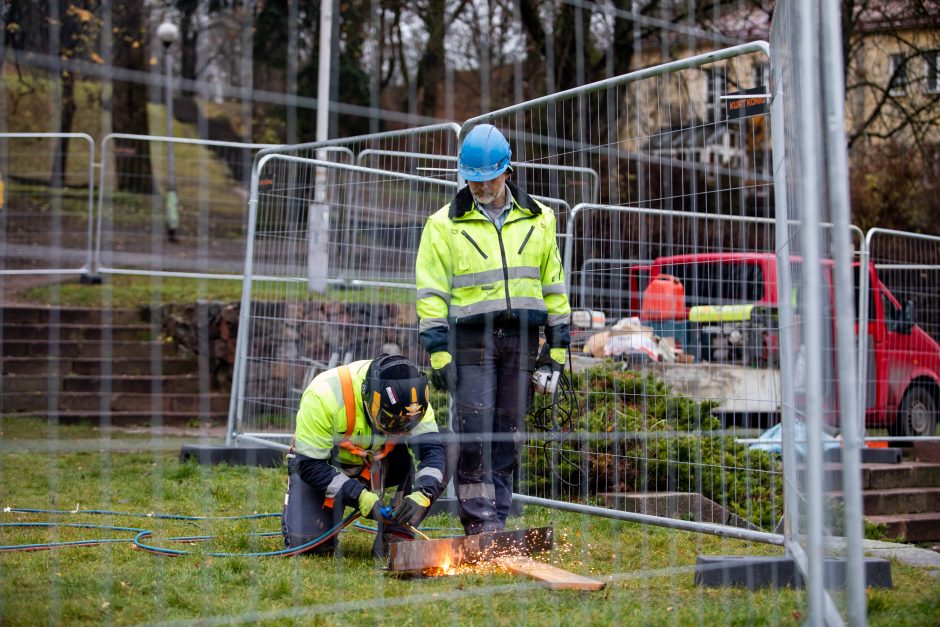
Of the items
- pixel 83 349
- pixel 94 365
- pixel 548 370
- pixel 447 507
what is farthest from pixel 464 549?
pixel 83 349

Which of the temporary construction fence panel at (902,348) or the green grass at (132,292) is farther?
the green grass at (132,292)

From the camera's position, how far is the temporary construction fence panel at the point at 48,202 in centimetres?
1238

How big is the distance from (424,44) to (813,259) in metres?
18.5

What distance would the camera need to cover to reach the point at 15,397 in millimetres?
10625

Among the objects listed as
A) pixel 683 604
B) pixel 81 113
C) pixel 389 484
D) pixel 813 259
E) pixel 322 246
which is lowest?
pixel 683 604

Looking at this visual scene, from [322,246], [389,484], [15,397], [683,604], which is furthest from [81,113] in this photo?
[683,604]

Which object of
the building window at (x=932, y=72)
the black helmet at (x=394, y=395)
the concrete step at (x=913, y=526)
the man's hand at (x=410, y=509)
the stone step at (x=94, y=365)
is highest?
the building window at (x=932, y=72)

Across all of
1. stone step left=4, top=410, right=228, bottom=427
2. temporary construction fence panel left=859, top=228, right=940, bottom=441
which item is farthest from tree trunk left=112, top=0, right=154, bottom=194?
temporary construction fence panel left=859, top=228, right=940, bottom=441

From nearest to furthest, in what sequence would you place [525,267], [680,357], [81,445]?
[525,267]
[680,357]
[81,445]

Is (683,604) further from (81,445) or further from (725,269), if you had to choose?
(81,445)

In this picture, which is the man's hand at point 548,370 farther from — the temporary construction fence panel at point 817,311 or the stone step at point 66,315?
the stone step at point 66,315

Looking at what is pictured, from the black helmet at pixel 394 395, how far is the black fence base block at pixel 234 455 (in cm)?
334

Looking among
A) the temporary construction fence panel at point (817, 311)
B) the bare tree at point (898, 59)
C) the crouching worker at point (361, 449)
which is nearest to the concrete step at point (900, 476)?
the temporary construction fence panel at point (817, 311)

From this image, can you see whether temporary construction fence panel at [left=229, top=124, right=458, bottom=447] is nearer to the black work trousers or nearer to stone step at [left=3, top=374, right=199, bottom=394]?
the black work trousers
